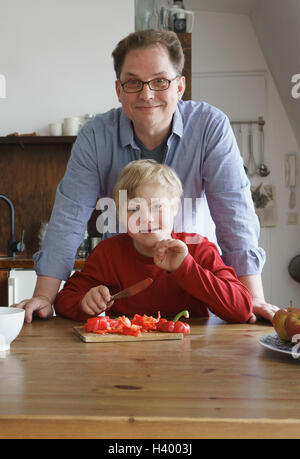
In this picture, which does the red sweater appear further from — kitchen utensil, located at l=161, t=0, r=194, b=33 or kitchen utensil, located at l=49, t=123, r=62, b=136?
kitchen utensil, located at l=161, t=0, r=194, b=33

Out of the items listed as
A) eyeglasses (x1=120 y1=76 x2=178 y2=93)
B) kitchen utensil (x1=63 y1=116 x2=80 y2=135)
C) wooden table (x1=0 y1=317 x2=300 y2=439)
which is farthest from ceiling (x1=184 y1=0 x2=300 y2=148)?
wooden table (x1=0 y1=317 x2=300 y2=439)

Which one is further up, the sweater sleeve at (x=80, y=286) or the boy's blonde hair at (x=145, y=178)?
the boy's blonde hair at (x=145, y=178)

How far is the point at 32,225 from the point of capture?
3.59 m

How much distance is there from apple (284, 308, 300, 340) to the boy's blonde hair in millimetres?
510

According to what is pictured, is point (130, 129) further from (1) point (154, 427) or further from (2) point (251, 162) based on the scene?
(2) point (251, 162)

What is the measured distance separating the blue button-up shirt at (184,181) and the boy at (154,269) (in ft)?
0.40

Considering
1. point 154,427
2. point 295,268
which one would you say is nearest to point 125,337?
point 154,427

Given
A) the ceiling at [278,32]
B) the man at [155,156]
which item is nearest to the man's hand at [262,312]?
the man at [155,156]

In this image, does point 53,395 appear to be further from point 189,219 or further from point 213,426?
point 189,219

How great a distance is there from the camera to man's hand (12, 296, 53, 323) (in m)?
1.34

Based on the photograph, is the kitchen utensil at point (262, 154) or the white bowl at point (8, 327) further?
the kitchen utensil at point (262, 154)

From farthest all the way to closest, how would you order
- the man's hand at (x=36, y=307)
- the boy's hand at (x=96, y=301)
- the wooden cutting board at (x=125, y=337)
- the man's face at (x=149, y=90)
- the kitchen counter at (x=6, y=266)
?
the kitchen counter at (x=6, y=266), the man's face at (x=149, y=90), the man's hand at (x=36, y=307), the boy's hand at (x=96, y=301), the wooden cutting board at (x=125, y=337)

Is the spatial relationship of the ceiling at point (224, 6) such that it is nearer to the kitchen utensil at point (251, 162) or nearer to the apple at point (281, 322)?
the kitchen utensil at point (251, 162)

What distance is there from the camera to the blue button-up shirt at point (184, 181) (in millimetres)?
1568
